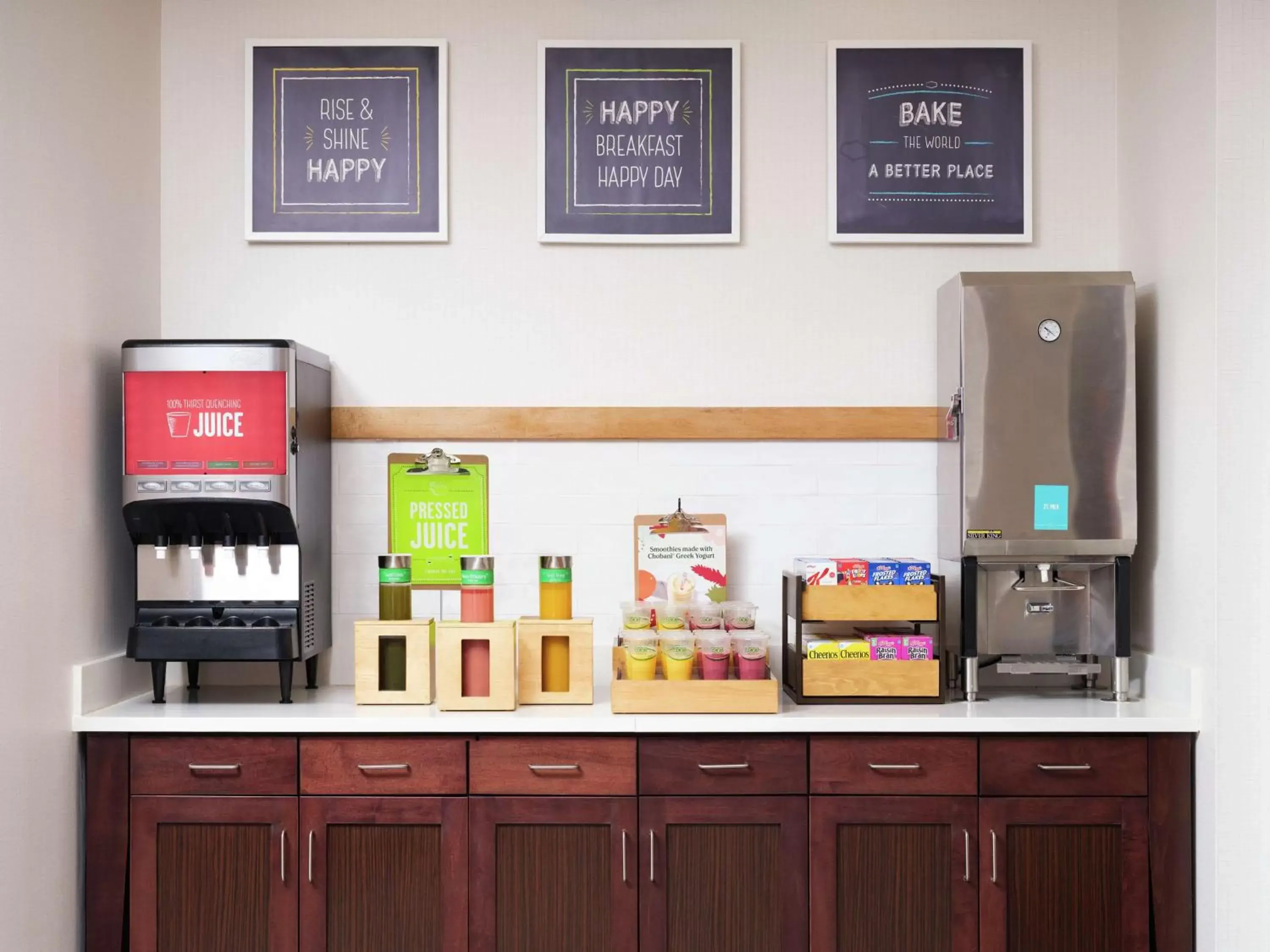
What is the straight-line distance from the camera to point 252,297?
3.05 m

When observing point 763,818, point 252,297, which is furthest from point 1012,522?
point 252,297

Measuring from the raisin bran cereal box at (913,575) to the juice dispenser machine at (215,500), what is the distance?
1.64 metres

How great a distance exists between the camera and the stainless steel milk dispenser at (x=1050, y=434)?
266cm

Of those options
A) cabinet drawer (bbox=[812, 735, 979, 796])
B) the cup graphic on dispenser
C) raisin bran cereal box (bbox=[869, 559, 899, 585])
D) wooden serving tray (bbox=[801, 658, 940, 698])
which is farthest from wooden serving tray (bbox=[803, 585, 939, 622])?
the cup graphic on dispenser

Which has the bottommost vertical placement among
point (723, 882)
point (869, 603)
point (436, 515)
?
point (723, 882)

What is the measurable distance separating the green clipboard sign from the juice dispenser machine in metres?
0.38

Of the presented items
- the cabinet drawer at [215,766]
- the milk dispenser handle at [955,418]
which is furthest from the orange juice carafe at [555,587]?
the milk dispenser handle at [955,418]

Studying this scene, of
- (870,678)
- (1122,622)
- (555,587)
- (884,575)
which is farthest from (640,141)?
(1122,622)

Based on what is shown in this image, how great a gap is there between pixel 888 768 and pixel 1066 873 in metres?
0.52

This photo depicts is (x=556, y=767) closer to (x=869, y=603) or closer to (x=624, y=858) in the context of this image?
(x=624, y=858)

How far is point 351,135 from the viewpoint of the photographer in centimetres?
304

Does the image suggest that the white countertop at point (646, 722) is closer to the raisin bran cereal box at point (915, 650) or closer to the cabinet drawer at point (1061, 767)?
the cabinet drawer at point (1061, 767)

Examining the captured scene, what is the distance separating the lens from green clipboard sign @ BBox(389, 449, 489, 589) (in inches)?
120

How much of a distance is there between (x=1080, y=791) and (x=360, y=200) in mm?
2592
